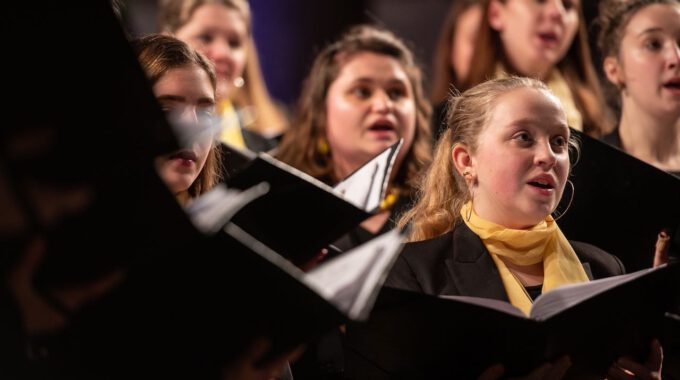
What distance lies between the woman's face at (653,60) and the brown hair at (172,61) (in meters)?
1.10

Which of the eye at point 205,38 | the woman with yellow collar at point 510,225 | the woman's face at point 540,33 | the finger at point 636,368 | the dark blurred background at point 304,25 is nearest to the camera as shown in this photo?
the finger at point 636,368

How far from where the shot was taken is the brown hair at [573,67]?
2.69 metres

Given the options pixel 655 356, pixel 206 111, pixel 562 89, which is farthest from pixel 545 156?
pixel 562 89

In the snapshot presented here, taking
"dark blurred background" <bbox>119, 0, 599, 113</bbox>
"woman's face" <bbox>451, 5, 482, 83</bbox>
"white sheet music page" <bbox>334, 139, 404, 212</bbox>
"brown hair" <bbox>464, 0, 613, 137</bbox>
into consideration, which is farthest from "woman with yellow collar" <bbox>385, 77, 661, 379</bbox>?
"dark blurred background" <bbox>119, 0, 599, 113</bbox>

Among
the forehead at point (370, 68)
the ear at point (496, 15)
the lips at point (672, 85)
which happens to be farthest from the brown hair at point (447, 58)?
the lips at point (672, 85)

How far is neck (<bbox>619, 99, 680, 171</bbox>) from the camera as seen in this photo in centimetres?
219

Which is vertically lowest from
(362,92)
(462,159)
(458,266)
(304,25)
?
(304,25)

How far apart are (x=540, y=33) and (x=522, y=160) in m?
1.25

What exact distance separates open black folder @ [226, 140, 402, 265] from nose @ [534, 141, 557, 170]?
0.38 meters

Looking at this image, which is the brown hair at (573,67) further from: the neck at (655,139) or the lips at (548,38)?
the neck at (655,139)

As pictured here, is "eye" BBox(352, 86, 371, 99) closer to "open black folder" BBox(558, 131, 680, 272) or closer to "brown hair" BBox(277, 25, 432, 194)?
"brown hair" BBox(277, 25, 432, 194)

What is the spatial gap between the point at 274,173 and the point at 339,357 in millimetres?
825

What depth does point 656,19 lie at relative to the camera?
2219mm

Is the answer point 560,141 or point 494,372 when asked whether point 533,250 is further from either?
point 494,372
